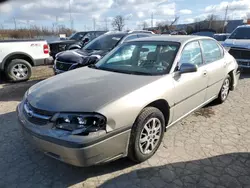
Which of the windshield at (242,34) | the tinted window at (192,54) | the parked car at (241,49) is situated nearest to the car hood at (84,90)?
the tinted window at (192,54)

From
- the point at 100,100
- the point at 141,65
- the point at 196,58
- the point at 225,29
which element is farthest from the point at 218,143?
the point at 225,29

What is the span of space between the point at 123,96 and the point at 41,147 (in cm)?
111

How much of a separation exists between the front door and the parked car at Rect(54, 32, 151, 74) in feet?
8.87

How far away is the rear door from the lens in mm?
4043

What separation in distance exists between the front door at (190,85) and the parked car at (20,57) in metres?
5.52

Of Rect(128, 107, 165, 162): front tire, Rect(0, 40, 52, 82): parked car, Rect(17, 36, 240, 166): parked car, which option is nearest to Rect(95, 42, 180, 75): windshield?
Rect(17, 36, 240, 166): parked car

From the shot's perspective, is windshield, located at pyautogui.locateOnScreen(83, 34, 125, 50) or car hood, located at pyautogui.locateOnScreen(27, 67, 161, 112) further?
windshield, located at pyautogui.locateOnScreen(83, 34, 125, 50)

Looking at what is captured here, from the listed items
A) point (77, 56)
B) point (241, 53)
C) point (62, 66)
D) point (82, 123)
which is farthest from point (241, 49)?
point (82, 123)

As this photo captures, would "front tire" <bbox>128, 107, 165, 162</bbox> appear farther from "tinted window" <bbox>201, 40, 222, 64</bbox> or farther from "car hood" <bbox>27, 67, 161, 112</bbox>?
"tinted window" <bbox>201, 40, 222, 64</bbox>

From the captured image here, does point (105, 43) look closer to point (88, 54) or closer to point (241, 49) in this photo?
point (88, 54)

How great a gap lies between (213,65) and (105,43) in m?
3.99

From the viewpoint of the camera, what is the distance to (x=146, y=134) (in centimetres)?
284

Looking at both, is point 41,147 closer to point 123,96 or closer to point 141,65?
point 123,96

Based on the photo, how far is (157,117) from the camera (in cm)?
292
